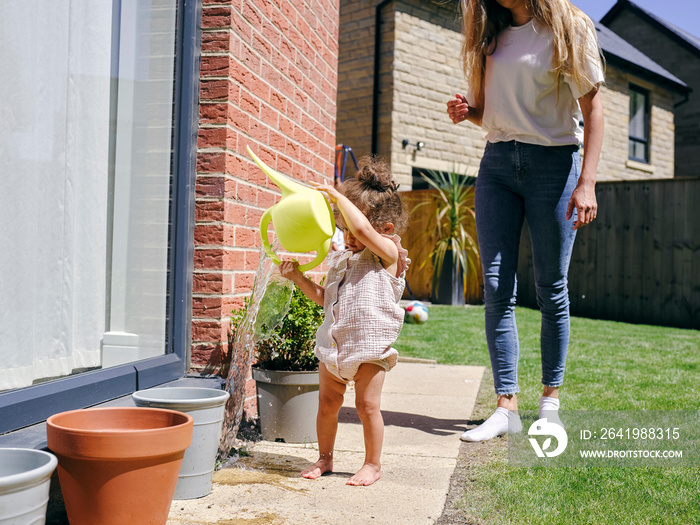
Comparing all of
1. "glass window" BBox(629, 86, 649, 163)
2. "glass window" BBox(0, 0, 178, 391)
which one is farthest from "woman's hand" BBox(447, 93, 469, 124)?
"glass window" BBox(629, 86, 649, 163)

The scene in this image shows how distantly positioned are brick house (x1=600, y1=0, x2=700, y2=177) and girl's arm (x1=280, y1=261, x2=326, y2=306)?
1638 centimetres

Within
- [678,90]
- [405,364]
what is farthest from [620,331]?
[678,90]

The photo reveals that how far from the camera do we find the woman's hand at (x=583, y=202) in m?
2.61

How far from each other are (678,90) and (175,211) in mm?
15842

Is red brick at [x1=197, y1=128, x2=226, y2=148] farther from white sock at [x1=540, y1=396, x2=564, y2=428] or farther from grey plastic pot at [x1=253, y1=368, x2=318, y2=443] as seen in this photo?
white sock at [x1=540, y1=396, x2=564, y2=428]

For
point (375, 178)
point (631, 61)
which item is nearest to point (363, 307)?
point (375, 178)

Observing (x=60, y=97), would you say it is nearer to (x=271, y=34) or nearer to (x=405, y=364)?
(x=271, y=34)

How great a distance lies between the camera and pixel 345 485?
2.18 m

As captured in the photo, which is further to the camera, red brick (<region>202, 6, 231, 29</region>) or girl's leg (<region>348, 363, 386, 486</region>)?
red brick (<region>202, 6, 231, 29</region>)

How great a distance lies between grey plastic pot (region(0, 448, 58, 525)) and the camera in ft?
3.90

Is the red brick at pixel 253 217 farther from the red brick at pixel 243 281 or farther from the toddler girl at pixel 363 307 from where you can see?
the toddler girl at pixel 363 307

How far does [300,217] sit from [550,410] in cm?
148

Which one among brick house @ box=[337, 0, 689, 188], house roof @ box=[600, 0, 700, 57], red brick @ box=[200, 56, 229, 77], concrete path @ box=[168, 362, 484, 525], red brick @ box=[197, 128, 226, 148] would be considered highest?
house roof @ box=[600, 0, 700, 57]

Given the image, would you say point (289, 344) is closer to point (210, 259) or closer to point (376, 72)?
point (210, 259)
